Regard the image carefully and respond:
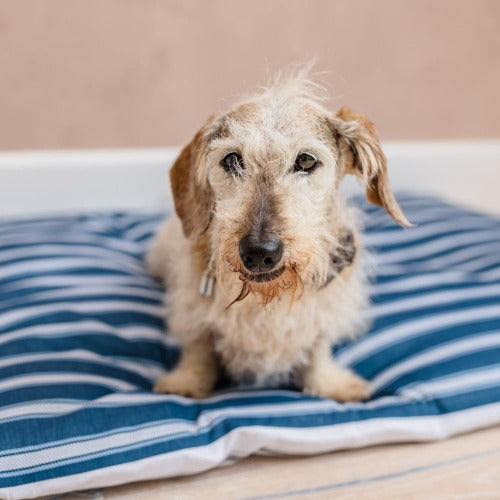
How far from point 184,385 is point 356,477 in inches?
17.0

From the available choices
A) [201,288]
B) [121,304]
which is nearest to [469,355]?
[201,288]

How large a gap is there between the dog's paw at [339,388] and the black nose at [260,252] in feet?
1.55

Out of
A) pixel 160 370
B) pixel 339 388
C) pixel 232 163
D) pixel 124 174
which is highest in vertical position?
pixel 124 174

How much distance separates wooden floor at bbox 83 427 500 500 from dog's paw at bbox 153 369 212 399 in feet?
0.68

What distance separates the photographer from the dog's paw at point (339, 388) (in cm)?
140

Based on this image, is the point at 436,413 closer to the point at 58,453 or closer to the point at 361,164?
the point at 361,164

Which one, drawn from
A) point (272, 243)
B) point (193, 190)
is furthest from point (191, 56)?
point (272, 243)

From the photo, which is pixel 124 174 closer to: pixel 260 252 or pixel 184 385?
pixel 184 385

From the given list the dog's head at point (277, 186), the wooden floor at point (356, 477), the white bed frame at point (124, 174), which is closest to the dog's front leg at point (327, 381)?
the wooden floor at point (356, 477)

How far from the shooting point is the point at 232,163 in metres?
1.22

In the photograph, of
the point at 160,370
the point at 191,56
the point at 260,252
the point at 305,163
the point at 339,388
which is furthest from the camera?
the point at 191,56

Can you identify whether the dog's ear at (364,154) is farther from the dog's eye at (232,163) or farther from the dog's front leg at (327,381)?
the dog's front leg at (327,381)

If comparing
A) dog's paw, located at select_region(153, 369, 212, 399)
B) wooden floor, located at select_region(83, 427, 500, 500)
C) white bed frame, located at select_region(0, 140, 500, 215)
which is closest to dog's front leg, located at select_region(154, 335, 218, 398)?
dog's paw, located at select_region(153, 369, 212, 399)

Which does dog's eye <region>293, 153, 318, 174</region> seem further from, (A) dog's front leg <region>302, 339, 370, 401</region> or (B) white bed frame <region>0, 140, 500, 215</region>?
(B) white bed frame <region>0, 140, 500, 215</region>
